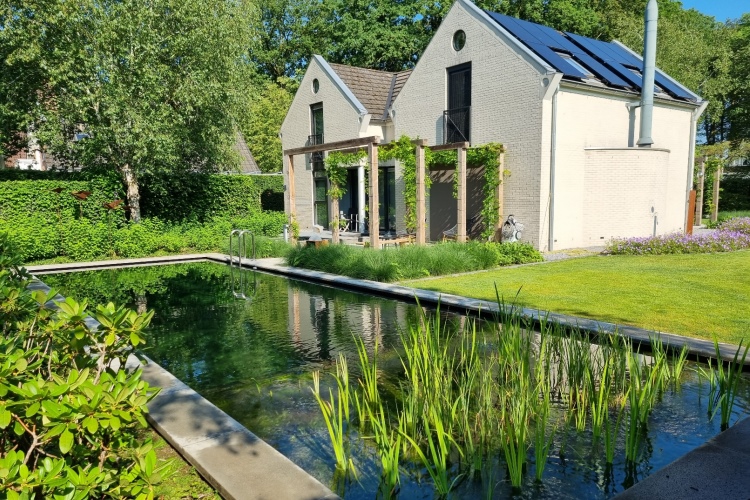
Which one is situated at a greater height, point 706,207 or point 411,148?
point 411,148

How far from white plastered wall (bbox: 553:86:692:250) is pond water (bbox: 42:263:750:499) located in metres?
8.42

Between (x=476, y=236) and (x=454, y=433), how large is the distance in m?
13.9

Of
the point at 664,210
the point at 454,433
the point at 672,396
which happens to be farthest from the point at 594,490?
the point at 664,210

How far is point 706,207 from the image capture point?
27500 mm

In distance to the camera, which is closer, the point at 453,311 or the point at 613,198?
the point at 453,311

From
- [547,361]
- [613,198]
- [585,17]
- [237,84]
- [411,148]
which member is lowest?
[547,361]

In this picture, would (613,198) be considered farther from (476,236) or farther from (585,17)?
(585,17)

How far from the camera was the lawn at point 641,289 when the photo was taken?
714cm

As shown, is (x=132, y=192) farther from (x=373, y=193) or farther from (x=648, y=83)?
(x=648, y=83)

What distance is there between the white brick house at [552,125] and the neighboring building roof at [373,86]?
192 cm

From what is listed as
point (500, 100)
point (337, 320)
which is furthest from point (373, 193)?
point (337, 320)

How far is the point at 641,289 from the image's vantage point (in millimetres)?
9367

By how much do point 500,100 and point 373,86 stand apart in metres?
8.19

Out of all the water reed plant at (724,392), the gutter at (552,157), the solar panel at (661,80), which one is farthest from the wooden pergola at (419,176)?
the water reed plant at (724,392)
